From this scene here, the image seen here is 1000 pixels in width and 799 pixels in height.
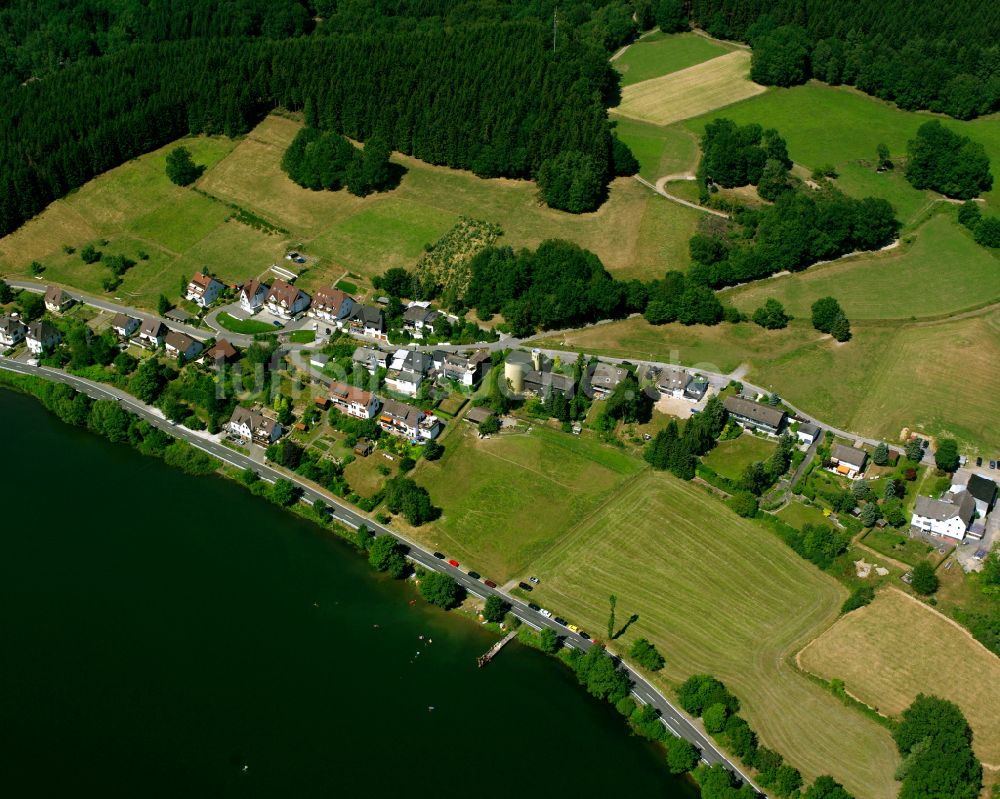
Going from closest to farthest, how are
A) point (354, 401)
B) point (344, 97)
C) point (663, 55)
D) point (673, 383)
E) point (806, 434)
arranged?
point (806, 434) < point (354, 401) < point (673, 383) < point (344, 97) < point (663, 55)

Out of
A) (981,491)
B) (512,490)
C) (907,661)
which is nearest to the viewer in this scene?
(907,661)

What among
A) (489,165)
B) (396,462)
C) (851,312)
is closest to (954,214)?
(851,312)

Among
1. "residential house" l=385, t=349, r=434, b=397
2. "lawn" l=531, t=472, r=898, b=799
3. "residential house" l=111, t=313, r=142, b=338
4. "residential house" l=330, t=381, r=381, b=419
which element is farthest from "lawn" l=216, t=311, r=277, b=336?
"lawn" l=531, t=472, r=898, b=799

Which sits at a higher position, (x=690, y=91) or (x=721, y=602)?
(x=690, y=91)

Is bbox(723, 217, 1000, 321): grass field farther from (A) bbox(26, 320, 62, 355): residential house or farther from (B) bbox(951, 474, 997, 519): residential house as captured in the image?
(A) bbox(26, 320, 62, 355): residential house

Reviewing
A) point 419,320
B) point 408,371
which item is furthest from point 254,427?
point 419,320

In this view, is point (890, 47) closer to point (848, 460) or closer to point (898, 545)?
point (848, 460)
